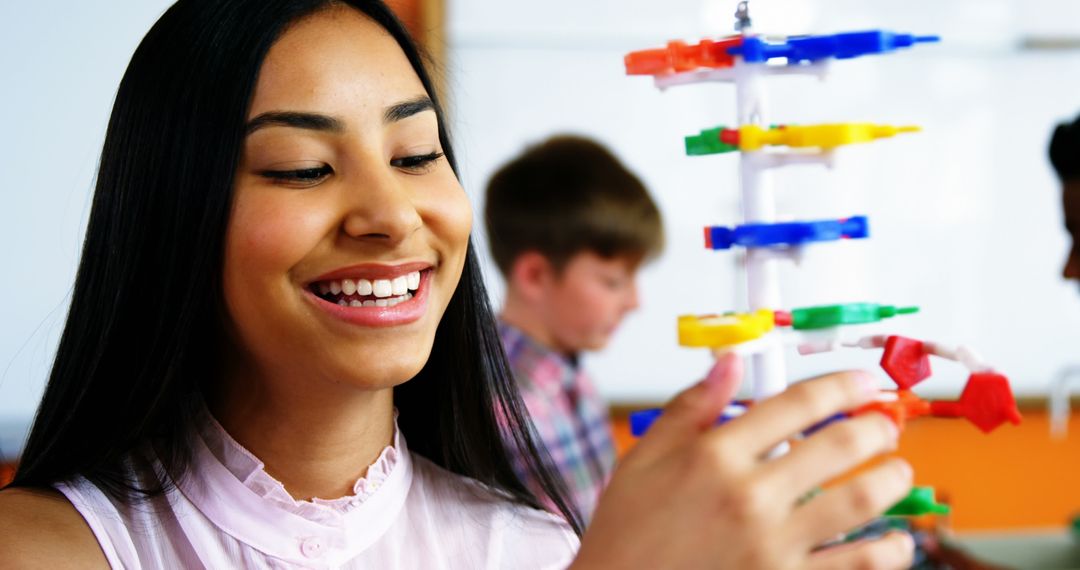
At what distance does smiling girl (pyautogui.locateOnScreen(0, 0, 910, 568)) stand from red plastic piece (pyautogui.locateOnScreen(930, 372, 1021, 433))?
375 mm

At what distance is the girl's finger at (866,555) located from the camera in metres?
0.53

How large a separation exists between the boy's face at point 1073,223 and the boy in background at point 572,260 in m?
0.95

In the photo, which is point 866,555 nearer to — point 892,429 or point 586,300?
point 892,429

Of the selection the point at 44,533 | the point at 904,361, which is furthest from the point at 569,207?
the point at 904,361

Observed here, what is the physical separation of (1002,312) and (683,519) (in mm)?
2591

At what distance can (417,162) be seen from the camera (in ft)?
2.79

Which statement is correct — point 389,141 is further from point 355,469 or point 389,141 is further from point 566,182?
point 566,182

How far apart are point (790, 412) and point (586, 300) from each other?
1.64 meters

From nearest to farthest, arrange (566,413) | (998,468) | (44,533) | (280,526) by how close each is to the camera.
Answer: (44,533) → (280,526) → (566,413) → (998,468)

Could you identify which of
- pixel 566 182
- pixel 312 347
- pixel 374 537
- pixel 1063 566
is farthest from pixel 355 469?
pixel 1063 566

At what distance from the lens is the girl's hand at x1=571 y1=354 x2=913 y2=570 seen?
0.53 m

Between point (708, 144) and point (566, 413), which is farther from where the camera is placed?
point (566, 413)

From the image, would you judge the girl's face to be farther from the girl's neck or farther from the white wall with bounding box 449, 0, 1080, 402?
the white wall with bounding box 449, 0, 1080, 402

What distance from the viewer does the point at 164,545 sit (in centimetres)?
85
